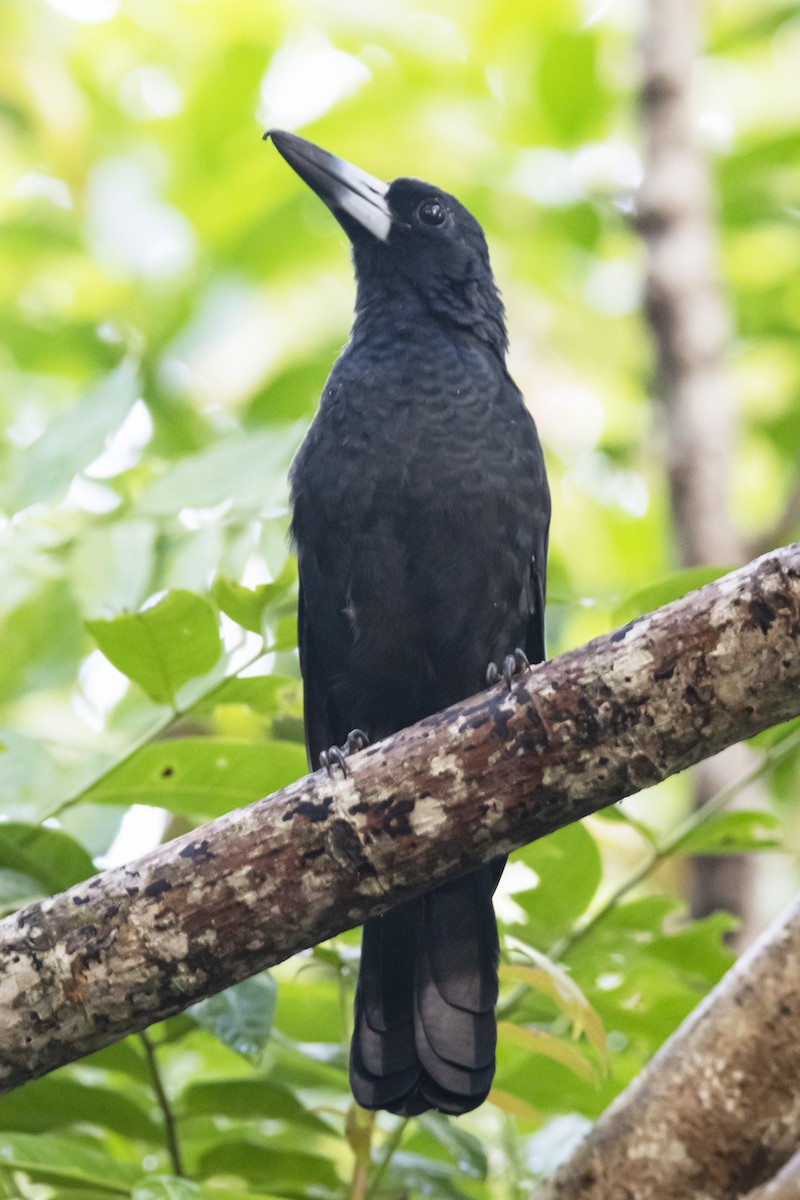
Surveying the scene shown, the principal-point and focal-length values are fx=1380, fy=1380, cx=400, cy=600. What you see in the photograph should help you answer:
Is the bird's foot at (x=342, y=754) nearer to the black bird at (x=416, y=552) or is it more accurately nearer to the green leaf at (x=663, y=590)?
the black bird at (x=416, y=552)

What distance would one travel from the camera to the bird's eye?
12.8 feet

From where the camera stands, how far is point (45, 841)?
A: 231cm

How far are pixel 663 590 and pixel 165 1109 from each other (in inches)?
48.9

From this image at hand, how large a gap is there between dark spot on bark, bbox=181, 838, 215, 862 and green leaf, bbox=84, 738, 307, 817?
0.27 m

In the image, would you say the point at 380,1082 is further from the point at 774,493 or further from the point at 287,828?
the point at 774,493

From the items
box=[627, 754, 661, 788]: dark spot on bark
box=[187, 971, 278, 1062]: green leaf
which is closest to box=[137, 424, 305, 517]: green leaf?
box=[187, 971, 278, 1062]: green leaf

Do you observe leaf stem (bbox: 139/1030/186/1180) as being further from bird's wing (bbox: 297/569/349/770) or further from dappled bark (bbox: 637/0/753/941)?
Answer: dappled bark (bbox: 637/0/753/941)

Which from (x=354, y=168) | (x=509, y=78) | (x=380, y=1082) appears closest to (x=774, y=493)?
(x=509, y=78)

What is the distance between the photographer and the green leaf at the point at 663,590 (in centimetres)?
248

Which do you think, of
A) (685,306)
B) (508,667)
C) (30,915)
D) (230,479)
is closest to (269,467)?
(230,479)

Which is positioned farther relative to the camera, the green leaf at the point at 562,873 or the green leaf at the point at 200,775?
the green leaf at the point at 562,873

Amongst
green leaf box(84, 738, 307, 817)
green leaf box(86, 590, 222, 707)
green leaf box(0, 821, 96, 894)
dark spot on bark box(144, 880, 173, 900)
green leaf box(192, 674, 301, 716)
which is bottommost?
dark spot on bark box(144, 880, 173, 900)

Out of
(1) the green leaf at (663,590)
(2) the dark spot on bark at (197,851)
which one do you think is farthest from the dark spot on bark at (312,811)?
(1) the green leaf at (663,590)

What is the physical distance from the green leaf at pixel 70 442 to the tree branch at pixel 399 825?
1.05 metres
